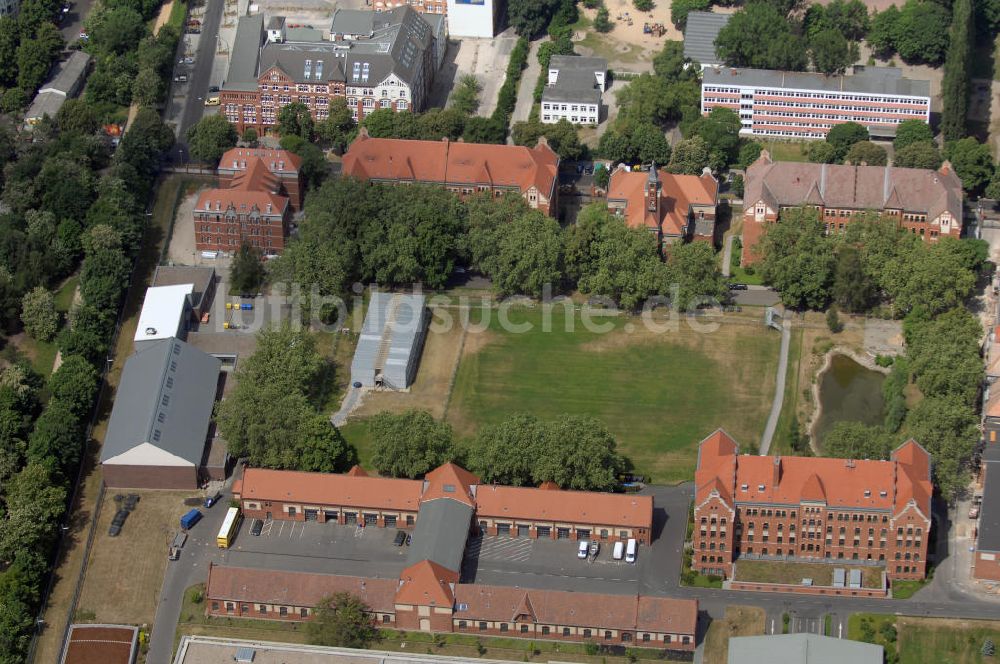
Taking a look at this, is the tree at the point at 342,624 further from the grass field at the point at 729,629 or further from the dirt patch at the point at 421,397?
the dirt patch at the point at 421,397

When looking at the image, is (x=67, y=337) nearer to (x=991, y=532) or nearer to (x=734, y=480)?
(x=734, y=480)

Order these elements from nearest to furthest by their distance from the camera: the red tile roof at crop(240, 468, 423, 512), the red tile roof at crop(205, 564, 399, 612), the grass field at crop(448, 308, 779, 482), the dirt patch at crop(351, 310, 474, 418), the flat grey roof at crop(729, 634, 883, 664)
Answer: the flat grey roof at crop(729, 634, 883, 664), the red tile roof at crop(205, 564, 399, 612), the red tile roof at crop(240, 468, 423, 512), the grass field at crop(448, 308, 779, 482), the dirt patch at crop(351, 310, 474, 418)

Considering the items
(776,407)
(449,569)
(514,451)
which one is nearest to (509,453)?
(514,451)

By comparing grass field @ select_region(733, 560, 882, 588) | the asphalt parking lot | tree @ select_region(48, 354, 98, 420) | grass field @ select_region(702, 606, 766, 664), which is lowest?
grass field @ select_region(702, 606, 766, 664)

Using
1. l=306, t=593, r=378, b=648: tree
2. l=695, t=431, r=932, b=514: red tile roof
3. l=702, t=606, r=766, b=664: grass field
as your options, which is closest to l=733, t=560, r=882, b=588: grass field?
l=702, t=606, r=766, b=664: grass field

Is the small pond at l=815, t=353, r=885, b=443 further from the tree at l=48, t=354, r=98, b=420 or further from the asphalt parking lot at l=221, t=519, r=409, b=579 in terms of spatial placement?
the tree at l=48, t=354, r=98, b=420

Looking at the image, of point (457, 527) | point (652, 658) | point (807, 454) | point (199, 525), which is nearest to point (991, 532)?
point (807, 454)
